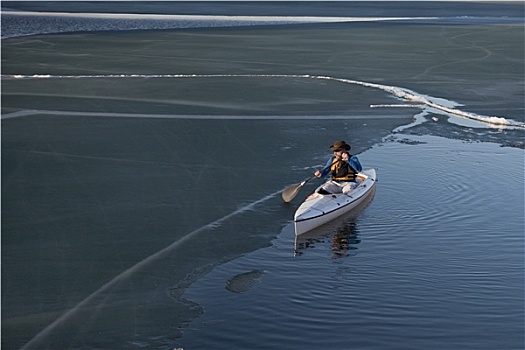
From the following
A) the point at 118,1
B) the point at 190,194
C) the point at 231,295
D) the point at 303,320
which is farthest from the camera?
the point at 118,1

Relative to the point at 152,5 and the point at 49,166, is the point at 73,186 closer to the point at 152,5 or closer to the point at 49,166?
the point at 49,166

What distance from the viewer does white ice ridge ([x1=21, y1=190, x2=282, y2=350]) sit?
1174 cm

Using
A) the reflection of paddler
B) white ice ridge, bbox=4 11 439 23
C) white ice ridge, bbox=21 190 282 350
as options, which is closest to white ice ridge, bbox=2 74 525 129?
white ice ridge, bbox=21 190 282 350

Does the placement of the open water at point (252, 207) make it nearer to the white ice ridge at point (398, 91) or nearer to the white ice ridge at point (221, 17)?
the white ice ridge at point (398, 91)

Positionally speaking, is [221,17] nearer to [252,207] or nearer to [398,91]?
[398,91]

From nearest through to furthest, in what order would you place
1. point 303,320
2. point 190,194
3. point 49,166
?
point 303,320
point 190,194
point 49,166

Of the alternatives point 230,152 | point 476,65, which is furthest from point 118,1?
point 230,152

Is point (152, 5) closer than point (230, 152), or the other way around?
point (230, 152)

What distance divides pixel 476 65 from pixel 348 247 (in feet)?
85.9

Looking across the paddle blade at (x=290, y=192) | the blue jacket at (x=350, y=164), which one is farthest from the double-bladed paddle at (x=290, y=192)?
the blue jacket at (x=350, y=164)

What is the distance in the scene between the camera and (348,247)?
1605 cm

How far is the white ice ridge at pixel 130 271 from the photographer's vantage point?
11.7 meters

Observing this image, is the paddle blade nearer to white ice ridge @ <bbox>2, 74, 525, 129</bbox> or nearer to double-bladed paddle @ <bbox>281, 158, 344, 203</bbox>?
double-bladed paddle @ <bbox>281, 158, 344, 203</bbox>

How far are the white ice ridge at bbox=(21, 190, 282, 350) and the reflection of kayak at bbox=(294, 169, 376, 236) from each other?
4.35 feet
